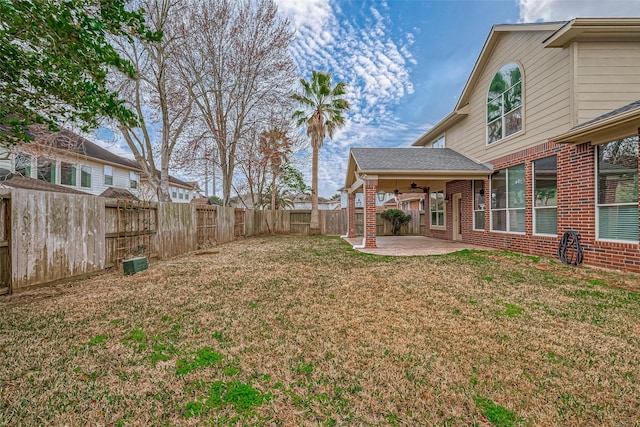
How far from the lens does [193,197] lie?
30.0 metres

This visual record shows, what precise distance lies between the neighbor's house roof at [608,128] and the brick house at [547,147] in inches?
0.8

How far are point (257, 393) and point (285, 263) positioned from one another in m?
5.59

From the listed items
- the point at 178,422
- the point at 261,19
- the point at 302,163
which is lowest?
the point at 178,422

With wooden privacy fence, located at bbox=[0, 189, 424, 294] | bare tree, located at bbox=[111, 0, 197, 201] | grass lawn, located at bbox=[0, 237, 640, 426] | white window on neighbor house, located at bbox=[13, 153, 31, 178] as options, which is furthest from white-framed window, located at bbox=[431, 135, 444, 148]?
white window on neighbor house, located at bbox=[13, 153, 31, 178]

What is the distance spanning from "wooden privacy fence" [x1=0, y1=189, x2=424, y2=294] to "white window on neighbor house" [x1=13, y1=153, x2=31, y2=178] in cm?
865

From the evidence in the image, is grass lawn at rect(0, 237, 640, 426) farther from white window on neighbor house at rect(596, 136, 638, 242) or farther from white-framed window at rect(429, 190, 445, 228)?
white-framed window at rect(429, 190, 445, 228)

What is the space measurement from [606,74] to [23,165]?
20.7m

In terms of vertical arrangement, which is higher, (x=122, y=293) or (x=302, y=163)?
(x=302, y=163)

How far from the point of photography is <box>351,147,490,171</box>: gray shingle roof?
10.1 meters

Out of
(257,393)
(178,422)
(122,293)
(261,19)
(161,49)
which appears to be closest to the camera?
(178,422)

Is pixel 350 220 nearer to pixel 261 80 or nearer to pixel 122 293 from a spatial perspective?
pixel 261 80

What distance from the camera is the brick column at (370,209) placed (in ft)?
32.9

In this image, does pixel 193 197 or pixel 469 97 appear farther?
pixel 193 197

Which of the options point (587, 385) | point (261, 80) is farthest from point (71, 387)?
point (261, 80)
